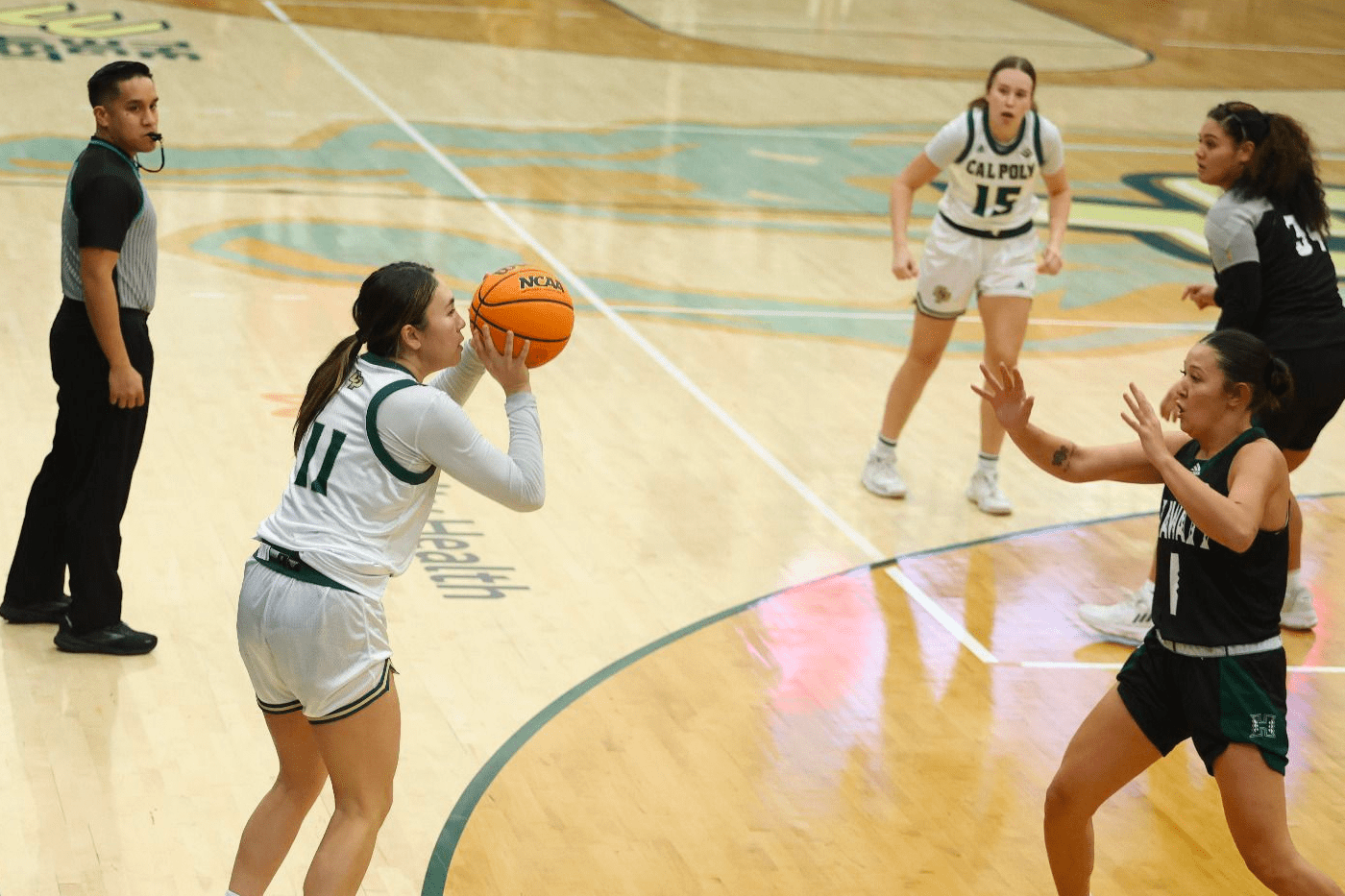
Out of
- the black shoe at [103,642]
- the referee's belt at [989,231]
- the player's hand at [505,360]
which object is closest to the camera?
the player's hand at [505,360]

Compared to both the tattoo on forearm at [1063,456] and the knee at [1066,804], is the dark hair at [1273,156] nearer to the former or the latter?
the tattoo on forearm at [1063,456]

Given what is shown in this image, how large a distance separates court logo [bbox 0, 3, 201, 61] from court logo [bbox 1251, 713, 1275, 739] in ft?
47.2

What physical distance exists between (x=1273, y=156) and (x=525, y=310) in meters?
2.97

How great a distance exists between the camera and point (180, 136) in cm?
1380

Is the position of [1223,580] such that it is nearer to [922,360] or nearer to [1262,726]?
[1262,726]

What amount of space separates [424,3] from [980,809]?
58.2 ft

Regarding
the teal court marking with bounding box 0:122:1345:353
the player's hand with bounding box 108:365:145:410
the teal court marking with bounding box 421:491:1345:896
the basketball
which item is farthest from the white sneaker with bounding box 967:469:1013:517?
the basketball

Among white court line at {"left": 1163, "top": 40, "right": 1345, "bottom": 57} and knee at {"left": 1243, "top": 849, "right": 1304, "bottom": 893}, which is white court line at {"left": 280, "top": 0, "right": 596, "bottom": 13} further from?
knee at {"left": 1243, "top": 849, "right": 1304, "bottom": 893}

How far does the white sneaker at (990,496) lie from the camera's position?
7840 mm

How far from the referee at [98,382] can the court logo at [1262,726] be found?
3360mm

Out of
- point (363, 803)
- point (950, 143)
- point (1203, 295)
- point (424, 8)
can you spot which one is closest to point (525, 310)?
point (363, 803)

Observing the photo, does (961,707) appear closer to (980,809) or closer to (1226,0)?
(980,809)

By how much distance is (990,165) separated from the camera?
7559 millimetres

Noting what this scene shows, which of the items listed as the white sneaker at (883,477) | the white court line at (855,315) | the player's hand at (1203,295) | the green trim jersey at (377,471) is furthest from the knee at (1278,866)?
the white court line at (855,315)
